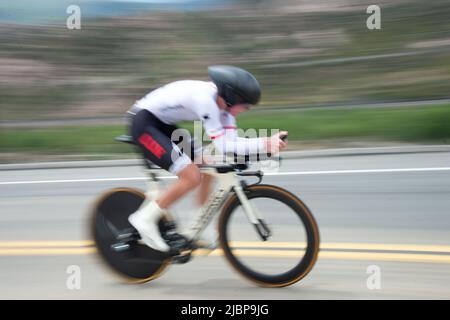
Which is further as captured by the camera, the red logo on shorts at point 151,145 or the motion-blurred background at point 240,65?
the motion-blurred background at point 240,65

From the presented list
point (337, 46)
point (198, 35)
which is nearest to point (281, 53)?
point (337, 46)

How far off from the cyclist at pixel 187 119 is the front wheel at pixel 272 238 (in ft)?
0.96

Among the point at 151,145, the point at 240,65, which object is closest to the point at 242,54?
the point at 240,65

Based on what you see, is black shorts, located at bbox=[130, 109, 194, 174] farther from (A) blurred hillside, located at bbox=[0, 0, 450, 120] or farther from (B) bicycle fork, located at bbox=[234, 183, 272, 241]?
(A) blurred hillside, located at bbox=[0, 0, 450, 120]

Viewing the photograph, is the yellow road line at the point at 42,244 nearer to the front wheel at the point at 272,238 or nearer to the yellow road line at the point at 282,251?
the yellow road line at the point at 282,251

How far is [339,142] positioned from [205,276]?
228 inches

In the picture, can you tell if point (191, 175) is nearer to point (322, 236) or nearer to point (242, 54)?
point (322, 236)

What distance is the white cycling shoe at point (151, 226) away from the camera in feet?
13.0

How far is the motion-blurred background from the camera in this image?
1068cm

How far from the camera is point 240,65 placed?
58.1ft

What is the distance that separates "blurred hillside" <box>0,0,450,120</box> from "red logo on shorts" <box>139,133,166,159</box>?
9.99m
